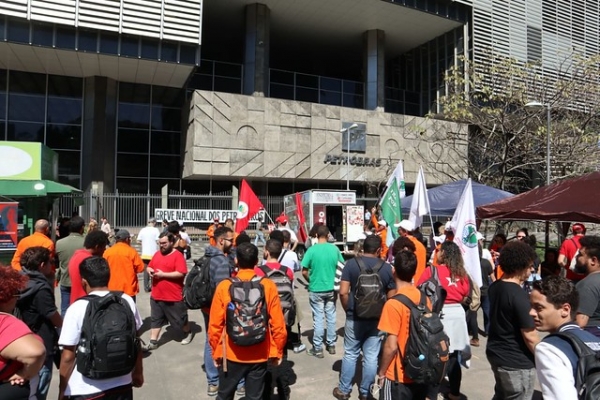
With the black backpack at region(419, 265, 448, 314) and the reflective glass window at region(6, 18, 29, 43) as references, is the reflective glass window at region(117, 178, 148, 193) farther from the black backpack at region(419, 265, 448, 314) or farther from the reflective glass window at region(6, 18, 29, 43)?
the black backpack at region(419, 265, 448, 314)

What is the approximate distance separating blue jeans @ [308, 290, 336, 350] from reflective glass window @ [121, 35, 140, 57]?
62.9 feet

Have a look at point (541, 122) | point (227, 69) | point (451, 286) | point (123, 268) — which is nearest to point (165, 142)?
point (227, 69)

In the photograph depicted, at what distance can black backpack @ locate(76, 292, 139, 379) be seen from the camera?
2.61 meters

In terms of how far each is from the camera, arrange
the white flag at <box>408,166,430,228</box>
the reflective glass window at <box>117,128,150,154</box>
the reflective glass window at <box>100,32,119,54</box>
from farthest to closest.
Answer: the reflective glass window at <box>117,128,150,154</box>
the reflective glass window at <box>100,32,119,54</box>
the white flag at <box>408,166,430,228</box>

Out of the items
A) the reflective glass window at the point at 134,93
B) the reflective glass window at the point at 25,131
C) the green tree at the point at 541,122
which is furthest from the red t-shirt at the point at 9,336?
the reflective glass window at the point at 134,93

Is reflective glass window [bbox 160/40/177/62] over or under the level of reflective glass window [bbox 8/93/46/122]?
over

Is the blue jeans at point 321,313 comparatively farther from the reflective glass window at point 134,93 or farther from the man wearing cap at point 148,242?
the reflective glass window at point 134,93

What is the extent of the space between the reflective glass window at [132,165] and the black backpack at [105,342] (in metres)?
24.1

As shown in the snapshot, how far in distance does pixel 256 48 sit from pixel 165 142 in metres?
7.97

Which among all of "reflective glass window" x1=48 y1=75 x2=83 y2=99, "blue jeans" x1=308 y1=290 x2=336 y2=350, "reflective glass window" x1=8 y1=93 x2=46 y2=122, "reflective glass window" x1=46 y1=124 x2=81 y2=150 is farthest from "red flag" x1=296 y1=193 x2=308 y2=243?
"reflective glass window" x1=8 y1=93 x2=46 y2=122

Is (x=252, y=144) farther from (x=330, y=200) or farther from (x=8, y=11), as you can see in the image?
(x=8, y=11)

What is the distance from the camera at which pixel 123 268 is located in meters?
5.45

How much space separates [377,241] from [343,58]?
3212cm

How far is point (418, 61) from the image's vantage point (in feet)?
106
